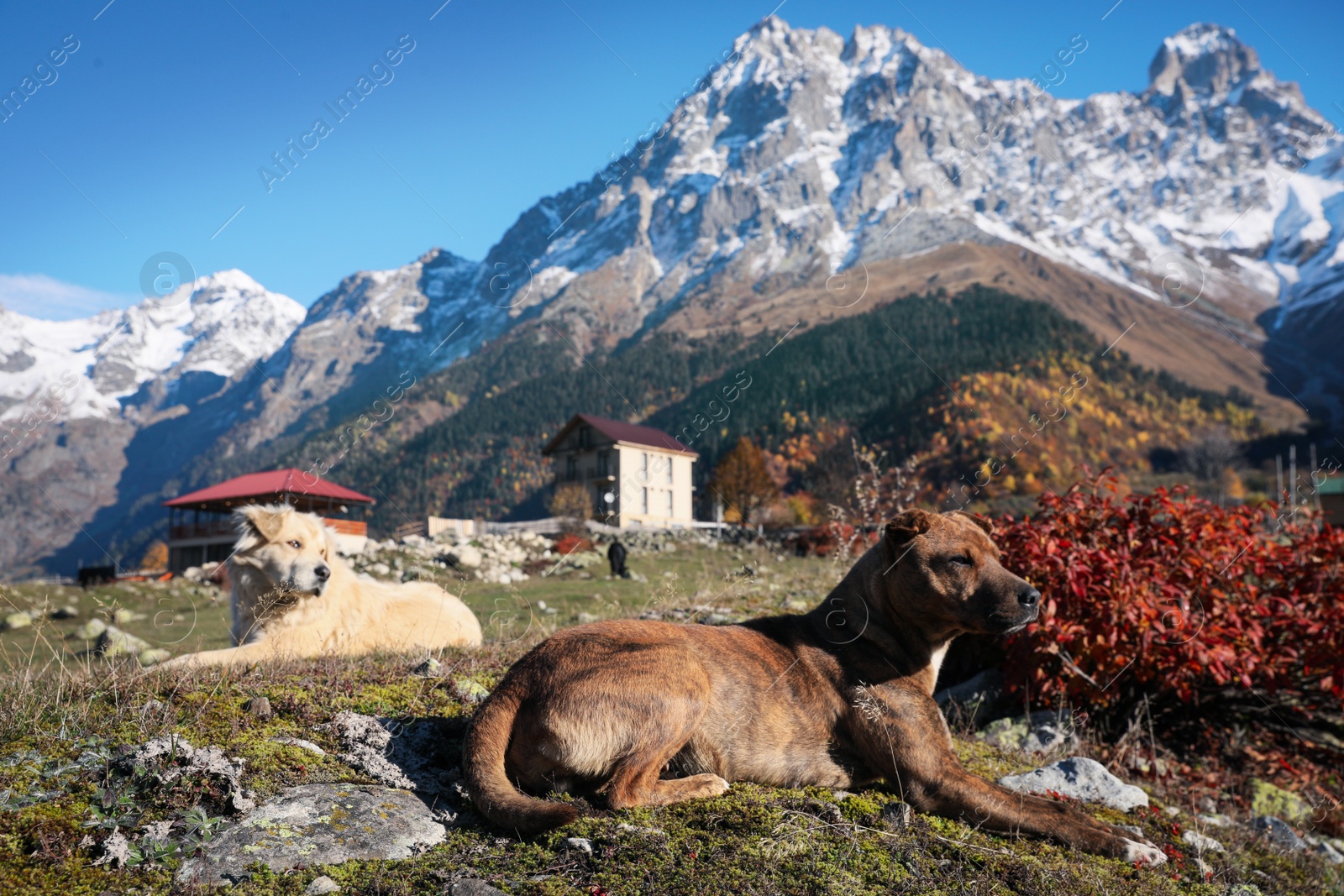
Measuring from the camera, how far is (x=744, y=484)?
5259 cm

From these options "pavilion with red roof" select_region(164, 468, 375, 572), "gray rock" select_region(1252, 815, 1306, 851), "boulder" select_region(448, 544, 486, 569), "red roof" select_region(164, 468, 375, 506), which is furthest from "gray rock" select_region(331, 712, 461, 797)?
"pavilion with red roof" select_region(164, 468, 375, 572)

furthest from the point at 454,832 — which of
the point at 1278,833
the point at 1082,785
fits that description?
the point at 1278,833

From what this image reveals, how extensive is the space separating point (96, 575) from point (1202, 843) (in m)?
38.9

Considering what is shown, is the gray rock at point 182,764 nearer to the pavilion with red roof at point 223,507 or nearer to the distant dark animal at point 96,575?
the distant dark animal at point 96,575

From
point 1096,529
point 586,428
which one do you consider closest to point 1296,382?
point 586,428

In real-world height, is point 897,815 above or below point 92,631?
above

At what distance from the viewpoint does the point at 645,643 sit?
15.1 feet

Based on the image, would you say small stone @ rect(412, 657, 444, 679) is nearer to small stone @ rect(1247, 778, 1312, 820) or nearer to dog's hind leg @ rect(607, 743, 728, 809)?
dog's hind leg @ rect(607, 743, 728, 809)

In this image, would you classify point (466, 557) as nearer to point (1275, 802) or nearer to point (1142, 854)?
point (1275, 802)

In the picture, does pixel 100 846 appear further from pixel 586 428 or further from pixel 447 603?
pixel 586 428

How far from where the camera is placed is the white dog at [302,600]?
8047 mm

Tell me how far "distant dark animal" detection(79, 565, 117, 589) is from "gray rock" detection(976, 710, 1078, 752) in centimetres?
3355

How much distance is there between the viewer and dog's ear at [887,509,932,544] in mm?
5176

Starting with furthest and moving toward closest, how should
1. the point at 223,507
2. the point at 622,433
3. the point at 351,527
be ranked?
the point at 622,433, the point at 223,507, the point at 351,527
